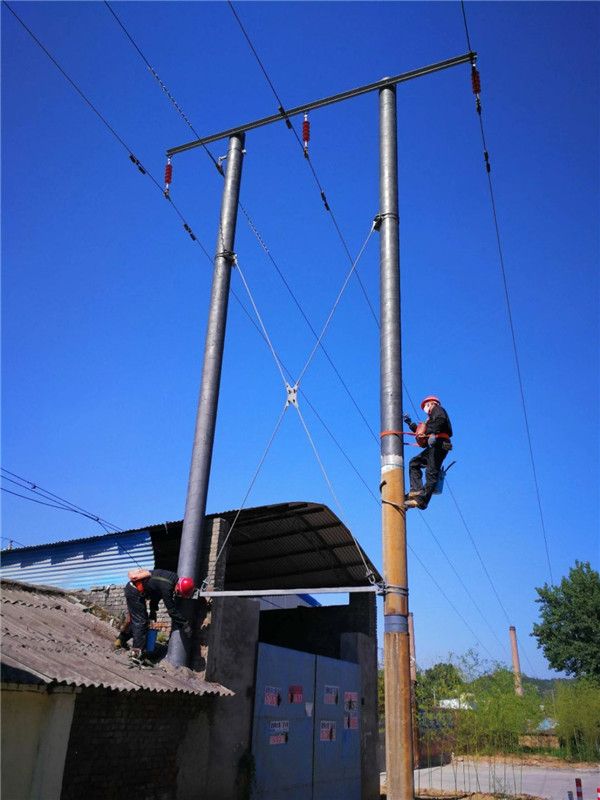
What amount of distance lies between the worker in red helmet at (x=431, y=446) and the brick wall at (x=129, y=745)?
499cm

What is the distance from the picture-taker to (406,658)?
17.0 ft

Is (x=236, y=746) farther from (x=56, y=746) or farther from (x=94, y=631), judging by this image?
(x=56, y=746)

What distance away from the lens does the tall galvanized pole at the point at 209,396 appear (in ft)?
33.7

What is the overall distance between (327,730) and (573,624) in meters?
37.8

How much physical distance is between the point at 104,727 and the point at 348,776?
7836 mm

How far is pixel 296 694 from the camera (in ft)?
41.4

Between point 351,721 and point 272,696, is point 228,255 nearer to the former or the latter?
point 272,696

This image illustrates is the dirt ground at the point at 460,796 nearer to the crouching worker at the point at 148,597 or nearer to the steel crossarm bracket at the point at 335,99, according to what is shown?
the crouching worker at the point at 148,597

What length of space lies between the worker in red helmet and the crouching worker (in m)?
4.96

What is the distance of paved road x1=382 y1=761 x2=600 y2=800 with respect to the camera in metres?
19.6

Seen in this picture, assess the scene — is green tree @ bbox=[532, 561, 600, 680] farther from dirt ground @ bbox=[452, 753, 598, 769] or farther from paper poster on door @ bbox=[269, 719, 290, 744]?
paper poster on door @ bbox=[269, 719, 290, 744]

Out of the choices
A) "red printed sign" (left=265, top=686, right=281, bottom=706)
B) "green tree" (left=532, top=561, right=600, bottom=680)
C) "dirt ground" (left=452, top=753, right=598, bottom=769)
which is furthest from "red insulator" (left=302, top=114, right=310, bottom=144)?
"green tree" (left=532, top=561, right=600, bottom=680)

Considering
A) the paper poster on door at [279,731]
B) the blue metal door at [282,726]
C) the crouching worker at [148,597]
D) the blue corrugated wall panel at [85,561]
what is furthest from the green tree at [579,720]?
the crouching worker at [148,597]

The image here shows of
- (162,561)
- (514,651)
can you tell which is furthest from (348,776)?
(514,651)
